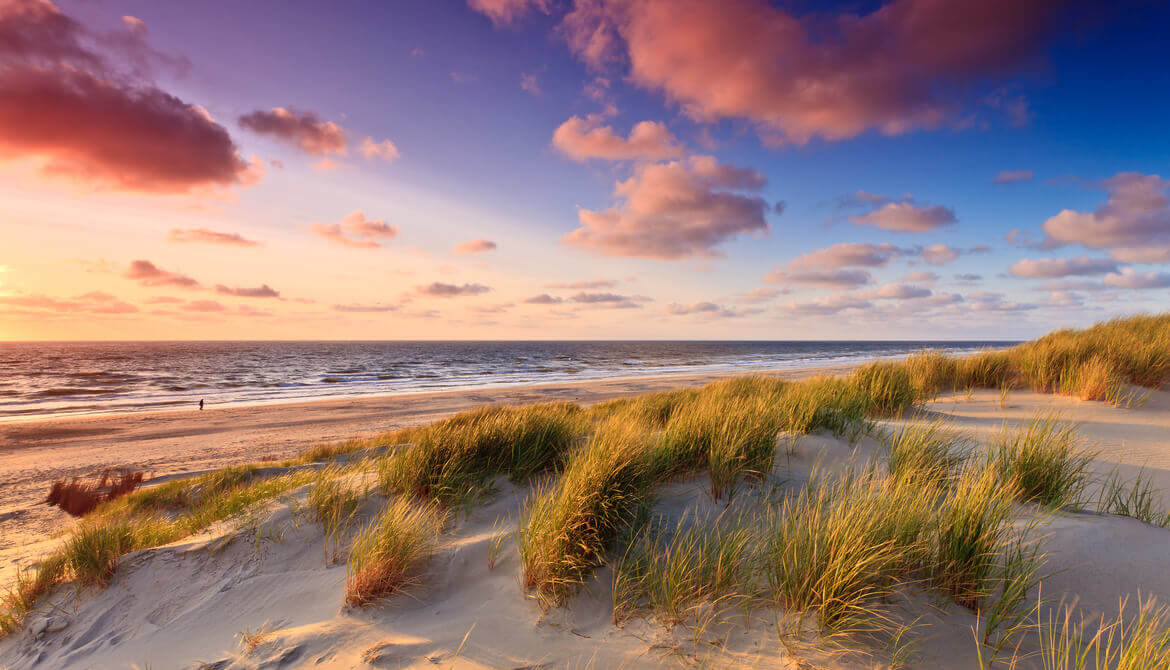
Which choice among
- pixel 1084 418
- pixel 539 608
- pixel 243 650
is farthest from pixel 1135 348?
pixel 243 650

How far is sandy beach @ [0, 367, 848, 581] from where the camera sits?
936 centimetres

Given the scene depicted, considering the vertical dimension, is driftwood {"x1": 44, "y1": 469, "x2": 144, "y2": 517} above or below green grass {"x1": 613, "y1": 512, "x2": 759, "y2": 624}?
below

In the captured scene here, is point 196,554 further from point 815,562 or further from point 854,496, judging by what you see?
point 854,496

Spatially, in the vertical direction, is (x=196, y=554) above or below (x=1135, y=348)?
below

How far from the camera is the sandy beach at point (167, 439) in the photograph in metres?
9.36

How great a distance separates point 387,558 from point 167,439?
19495 millimetres

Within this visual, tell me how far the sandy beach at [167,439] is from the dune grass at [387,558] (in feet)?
17.3

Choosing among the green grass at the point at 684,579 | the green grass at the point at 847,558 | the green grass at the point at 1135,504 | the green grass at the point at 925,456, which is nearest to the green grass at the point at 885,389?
the green grass at the point at 925,456

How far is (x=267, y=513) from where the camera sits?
504 cm

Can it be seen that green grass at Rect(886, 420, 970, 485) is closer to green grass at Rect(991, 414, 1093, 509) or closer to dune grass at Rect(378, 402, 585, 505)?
green grass at Rect(991, 414, 1093, 509)

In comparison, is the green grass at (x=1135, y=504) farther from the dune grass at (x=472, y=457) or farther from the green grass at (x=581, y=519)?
the dune grass at (x=472, y=457)

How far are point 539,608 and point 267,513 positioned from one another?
360 cm

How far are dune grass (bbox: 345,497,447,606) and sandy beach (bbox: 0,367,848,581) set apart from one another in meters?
5.28

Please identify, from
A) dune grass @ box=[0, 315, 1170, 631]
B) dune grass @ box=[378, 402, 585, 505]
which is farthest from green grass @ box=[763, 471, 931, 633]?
dune grass @ box=[378, 402, 585, 505]
